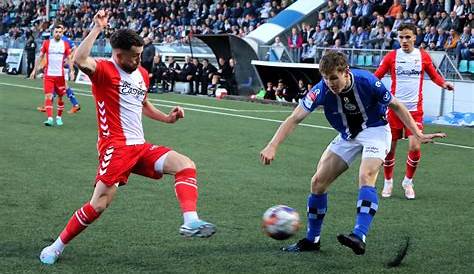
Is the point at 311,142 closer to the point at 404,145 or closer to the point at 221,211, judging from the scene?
the point at 404,145

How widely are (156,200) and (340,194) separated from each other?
2.44m

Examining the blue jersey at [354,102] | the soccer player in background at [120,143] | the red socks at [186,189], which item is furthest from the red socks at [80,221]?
the blue jersey at [354,102]

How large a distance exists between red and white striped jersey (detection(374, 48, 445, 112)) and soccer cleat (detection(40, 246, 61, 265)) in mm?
6165

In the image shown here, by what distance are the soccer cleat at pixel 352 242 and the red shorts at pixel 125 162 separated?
1.58 m

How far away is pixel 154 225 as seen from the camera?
841 cm

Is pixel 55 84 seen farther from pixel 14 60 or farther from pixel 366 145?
pixel 14 60

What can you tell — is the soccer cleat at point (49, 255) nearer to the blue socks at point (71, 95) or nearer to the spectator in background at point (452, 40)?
the blue socks at point (71, 95)

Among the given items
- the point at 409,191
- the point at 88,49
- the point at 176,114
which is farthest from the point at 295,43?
the point at 88,49

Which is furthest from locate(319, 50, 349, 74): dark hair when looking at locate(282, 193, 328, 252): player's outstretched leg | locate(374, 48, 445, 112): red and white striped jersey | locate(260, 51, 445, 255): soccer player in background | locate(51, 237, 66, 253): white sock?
locate(374, 48, 445, 112): red and white striped jersey

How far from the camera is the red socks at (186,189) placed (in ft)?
21.8

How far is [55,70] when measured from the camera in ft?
63.4

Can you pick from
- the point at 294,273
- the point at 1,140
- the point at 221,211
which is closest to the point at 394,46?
the point at 1,140

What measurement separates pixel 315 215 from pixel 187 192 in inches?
54.5

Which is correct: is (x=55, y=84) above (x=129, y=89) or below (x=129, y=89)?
below
